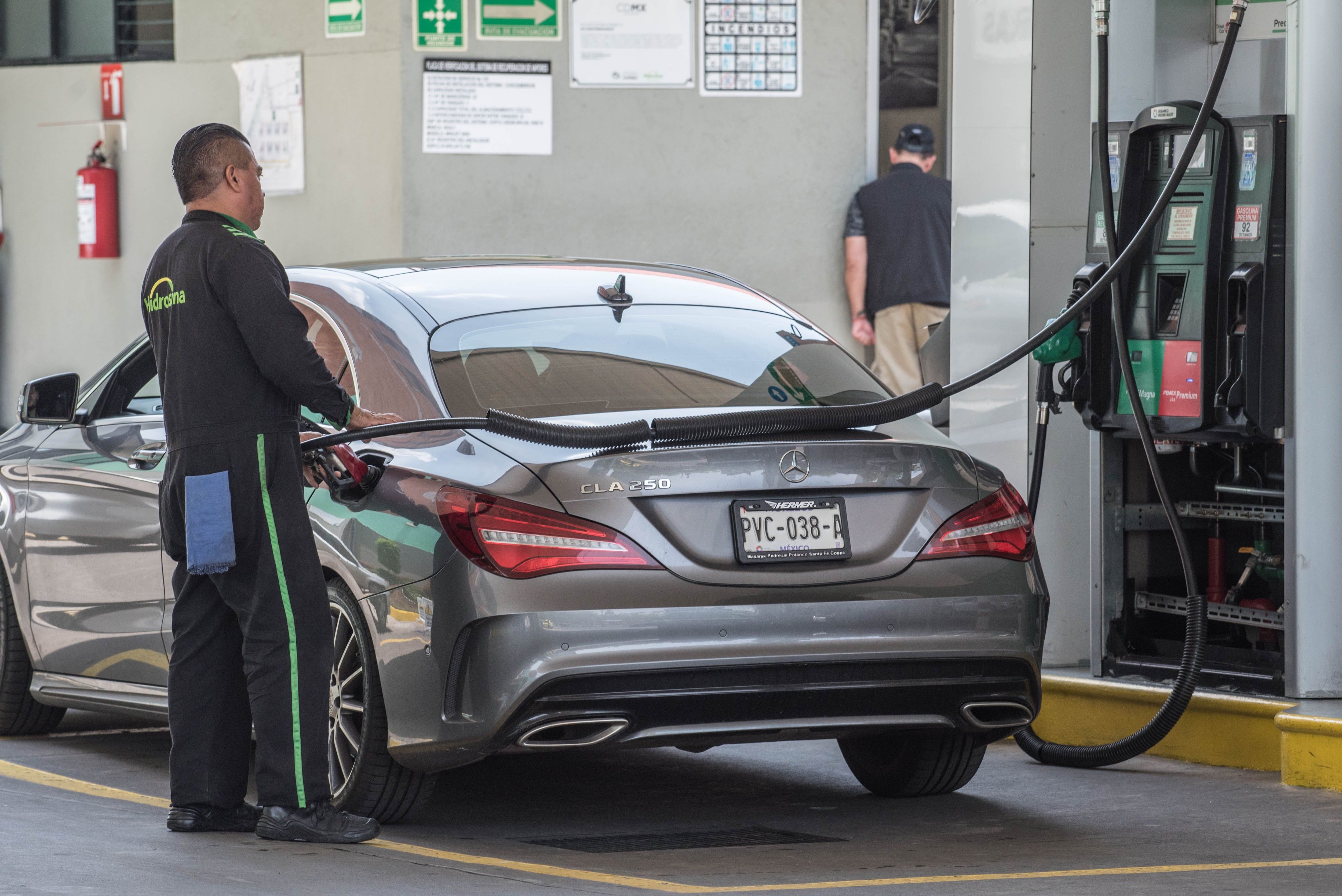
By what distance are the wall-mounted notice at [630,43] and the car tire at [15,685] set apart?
19.7 feet

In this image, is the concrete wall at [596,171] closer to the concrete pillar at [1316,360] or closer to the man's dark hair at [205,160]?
the concrete pillar at [1316,360]

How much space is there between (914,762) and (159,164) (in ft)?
31.0

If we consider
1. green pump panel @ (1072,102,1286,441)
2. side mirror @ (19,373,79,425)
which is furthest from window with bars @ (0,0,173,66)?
green pump panel @ (1072,102,1286,441)

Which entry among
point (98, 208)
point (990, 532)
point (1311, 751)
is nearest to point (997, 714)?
point (990, 532)

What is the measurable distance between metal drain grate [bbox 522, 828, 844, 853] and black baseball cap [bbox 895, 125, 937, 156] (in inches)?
282

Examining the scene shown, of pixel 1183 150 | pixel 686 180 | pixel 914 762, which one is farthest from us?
pixel 686 180

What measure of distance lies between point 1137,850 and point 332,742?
216 cm

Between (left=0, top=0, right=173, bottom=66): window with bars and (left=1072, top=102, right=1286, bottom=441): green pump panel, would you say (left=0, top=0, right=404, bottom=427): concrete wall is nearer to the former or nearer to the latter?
(left=0, top=0, right=173, bottom=66): window with bars

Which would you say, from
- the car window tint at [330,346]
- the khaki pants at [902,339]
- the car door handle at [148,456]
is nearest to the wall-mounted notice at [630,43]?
the khaki pants at [902,339]

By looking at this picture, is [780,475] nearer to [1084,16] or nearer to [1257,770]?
[1257,770]

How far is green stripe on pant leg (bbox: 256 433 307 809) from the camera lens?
5137 mm

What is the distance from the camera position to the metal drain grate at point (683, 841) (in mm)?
5355

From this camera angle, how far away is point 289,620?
5160 mm

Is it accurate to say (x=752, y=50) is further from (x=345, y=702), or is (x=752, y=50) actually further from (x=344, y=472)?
(x=345, y=702)
